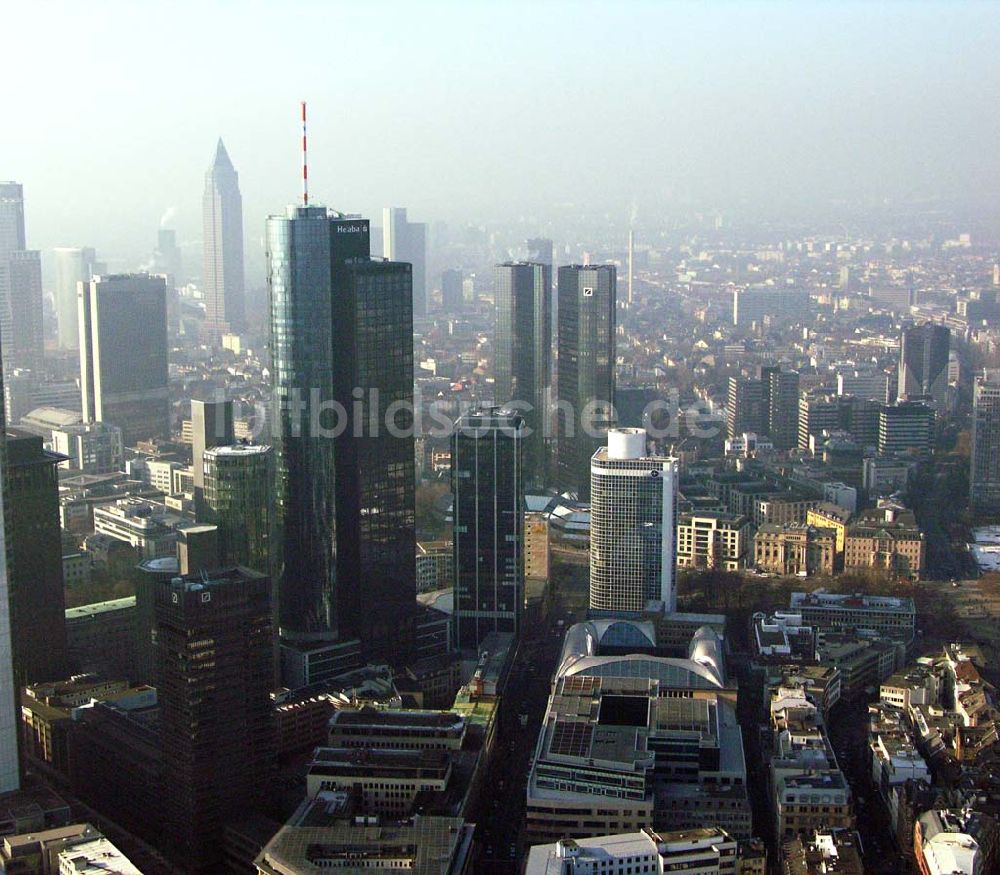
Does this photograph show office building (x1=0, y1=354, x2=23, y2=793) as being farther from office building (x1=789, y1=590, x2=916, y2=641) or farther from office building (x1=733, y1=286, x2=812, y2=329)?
office building (x1=733, y1=286, x2=812, y2=329)

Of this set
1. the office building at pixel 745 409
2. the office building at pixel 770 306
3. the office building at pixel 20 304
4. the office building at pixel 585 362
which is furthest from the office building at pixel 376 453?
the office building at pixel 770 306

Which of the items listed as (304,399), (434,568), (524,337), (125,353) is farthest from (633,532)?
(125,353)

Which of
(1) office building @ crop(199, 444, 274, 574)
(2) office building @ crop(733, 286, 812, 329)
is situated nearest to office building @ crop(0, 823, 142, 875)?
(1) office building @ crop(199, 444, 274, 574)

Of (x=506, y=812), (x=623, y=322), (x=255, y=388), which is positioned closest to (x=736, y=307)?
(x=623, y=322)

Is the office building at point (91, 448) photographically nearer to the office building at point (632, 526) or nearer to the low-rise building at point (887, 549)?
the office building at point (632, 526)

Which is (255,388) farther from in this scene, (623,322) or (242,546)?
(623,322)

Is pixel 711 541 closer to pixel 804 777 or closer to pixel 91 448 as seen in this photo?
pixel 804 777
